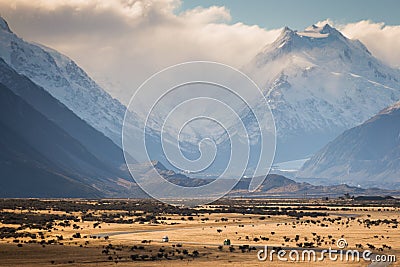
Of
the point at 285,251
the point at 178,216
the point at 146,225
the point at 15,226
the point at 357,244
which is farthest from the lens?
the point at 178,216

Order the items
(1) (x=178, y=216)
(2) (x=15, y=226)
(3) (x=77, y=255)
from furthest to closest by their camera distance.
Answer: (1) (x=178, y=216) < (2) (x=15, y=226) < (3) (x=77, y=255)

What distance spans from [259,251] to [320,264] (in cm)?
1150

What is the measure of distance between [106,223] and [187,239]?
31070mm

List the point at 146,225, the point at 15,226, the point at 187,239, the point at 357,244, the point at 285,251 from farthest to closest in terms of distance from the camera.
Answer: the point at 146,225 < the point at 15,226 < the point at 187,239 < the point at 357,244 < the point at 285,251

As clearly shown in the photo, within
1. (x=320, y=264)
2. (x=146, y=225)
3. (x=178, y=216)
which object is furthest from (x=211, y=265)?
(x=178, y=216)

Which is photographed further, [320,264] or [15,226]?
[15,226]

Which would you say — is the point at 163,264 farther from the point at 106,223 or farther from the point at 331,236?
the point at 106,223

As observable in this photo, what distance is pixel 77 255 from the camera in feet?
246

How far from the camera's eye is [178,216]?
505 ft

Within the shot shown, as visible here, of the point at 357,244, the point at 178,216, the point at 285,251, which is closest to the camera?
the point at 285,251

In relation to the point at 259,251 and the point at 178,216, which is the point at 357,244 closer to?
the point at 259,251

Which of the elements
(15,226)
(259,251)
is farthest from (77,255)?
(15,226)

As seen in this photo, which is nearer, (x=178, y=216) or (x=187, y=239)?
(x=187, y=239)

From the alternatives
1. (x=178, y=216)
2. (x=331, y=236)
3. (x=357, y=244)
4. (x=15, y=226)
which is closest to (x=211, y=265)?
(x=357, y=244)
